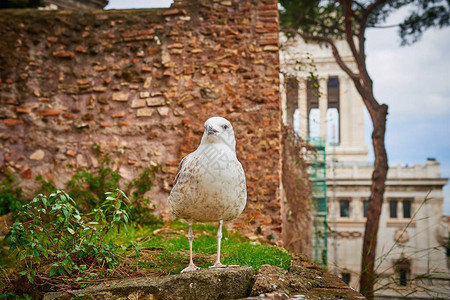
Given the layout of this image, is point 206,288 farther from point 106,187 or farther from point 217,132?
point 106,187

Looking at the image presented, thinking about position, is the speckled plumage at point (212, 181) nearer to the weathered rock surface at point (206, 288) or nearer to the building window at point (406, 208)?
the weathered rock surface at point (206, 288)

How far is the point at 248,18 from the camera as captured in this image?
573cm

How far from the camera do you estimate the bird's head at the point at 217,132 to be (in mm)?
2521

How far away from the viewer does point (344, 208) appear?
2114 centimetres

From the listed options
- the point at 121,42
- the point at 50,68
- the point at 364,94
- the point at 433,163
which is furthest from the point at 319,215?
the point at 433,163

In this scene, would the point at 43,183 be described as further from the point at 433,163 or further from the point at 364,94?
the point at 433,163

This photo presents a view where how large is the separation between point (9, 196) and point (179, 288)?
4186 millimetres

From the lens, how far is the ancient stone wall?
18.2 feet

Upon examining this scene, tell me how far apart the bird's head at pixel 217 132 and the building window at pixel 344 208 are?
1973cm

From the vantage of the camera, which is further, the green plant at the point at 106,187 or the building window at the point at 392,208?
the building window at the point at 392,208

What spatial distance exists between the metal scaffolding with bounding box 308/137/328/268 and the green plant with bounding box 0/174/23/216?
5.08 metres

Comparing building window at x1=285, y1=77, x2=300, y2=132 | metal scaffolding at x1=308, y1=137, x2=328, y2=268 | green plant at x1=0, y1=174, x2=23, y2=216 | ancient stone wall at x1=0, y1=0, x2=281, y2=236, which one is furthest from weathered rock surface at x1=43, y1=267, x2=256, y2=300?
metal scaffolding at x1=308, y1=137, x2=328, y2=268

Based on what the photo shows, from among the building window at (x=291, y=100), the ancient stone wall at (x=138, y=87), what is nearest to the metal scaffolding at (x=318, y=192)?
the building window at (x=291, y=100)

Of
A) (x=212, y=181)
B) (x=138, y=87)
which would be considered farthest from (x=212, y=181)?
(x=138, y=87)
